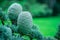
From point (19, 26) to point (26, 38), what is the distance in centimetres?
29

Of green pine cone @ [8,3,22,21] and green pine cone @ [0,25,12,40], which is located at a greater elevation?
green pine cone @ [8,3,22,21]

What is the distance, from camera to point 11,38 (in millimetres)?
4008

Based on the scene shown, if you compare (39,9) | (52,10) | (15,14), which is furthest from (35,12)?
(15,14)

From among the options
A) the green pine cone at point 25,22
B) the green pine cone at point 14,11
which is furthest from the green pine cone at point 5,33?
the green pine cone at point 14,11

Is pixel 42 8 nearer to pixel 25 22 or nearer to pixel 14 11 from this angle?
pixel 14 11

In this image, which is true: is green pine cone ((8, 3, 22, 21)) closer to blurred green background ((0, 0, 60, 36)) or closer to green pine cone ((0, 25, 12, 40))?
green pine cone ((0, 25, 12, 40))

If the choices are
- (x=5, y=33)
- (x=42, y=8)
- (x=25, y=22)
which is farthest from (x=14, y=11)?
(x=42, y=8)

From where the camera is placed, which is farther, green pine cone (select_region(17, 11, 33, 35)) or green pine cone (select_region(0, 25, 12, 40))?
green pine cone (select_region(17, 11, 33, 35))

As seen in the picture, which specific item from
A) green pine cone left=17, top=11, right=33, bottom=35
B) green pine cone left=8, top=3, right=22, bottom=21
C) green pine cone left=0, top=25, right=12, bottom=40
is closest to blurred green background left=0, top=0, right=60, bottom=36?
green pine cone left=8, top=3, right=22, bottom=21

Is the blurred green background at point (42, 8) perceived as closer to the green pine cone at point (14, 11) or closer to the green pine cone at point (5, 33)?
the green pine cone at point (14, 11)

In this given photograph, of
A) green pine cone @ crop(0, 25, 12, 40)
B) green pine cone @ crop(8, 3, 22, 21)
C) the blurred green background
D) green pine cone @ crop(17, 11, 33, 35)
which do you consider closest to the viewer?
green pine cone @ crop(0, 25, 12, 40)

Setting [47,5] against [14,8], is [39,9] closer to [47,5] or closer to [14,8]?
[47,5]

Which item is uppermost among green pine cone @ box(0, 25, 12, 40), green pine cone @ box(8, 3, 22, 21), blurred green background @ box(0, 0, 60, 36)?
green pine cone @ box(8, 3, 22, 21)

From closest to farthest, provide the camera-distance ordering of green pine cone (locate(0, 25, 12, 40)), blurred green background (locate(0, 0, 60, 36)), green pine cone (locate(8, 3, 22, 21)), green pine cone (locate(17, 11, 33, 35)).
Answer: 1. green pine cone (locate(0, 25, 12, 40))
2. green pine cone (locate(17, 11, 33, 35))
3. green pine cone (locate(8, 3, 22, 21))
4. blurred green background (locate(0, 0, 60, 36))
